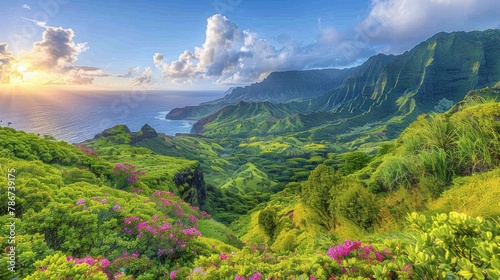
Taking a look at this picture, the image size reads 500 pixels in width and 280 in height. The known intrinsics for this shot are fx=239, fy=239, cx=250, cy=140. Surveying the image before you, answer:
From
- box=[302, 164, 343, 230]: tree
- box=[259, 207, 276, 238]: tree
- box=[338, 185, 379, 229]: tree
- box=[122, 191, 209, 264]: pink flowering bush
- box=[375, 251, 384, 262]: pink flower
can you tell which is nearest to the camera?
box=[375, 251, 384, 262]: pink flower

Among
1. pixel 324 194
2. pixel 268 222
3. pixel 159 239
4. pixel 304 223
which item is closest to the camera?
pixel 159 239

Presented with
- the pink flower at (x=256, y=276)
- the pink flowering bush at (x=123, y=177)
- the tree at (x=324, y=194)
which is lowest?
the pink flowering bush at (x=123, y=177)

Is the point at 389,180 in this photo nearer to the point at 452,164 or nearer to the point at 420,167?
the point at 420,167

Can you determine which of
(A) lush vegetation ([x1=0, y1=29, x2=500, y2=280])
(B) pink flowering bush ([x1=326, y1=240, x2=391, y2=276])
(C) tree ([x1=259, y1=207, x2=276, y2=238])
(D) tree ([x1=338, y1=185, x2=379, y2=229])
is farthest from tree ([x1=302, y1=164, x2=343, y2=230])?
(B) pink flowering bush ([x1=326, y1=240, x2=391, y2=276])

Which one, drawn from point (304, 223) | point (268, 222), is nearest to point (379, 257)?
point (304, 223)

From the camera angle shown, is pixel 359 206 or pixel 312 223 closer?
pixel 359 206

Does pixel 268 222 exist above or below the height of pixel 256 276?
below

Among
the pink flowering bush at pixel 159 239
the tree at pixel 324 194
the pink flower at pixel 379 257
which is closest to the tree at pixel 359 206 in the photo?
the tree at pixel 324 194

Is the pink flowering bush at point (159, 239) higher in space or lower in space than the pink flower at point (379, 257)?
lower

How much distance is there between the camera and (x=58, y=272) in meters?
3.57

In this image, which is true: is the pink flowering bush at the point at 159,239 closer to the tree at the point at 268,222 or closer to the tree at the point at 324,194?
the tree at the point at 324,194

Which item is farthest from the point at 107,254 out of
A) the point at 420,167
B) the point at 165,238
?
the point at 420,167

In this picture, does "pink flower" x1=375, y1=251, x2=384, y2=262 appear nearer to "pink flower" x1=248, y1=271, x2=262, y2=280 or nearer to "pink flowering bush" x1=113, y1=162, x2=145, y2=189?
"pink flower" x1=248, y1=271, x2=262, y2=280

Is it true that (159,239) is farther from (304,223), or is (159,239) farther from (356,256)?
(304,223)
